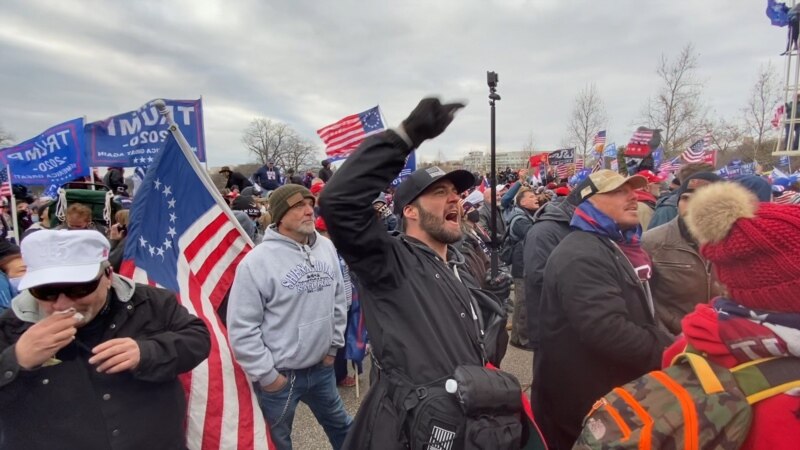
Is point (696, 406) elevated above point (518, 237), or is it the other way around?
point (696, 406)

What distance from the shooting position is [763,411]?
1.11 m

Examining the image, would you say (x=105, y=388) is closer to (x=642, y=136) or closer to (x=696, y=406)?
(x=696, y=406)

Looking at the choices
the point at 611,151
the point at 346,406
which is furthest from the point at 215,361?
the point at 611,151

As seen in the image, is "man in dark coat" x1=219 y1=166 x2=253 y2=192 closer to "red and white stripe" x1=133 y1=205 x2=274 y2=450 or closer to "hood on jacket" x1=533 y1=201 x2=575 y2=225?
"red and white stripe" x1=133 y1=205 x2=274 y2=450

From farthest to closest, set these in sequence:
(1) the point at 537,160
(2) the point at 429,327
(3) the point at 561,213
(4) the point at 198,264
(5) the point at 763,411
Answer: (1) the point at 537,160, (3) the point at 561,213, (4) the point at 198,264, (2) the point at 429,327, (5) the point at 763,411

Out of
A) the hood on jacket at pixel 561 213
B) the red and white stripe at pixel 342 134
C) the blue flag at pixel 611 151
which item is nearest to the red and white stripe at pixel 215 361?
the hood on jacket at pixel 561 213

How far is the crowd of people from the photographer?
1.19 m

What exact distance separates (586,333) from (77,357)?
2362mm

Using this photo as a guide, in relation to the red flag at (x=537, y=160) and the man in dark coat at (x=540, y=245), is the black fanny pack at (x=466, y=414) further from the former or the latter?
the red flag at (x=537, y=160)

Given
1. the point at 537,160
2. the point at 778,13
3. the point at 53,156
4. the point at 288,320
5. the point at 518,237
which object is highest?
the point at 778,13

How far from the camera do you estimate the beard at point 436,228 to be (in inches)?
81.4

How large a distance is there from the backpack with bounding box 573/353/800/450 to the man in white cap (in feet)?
5.96

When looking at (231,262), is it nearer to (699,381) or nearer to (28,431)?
(28,431)

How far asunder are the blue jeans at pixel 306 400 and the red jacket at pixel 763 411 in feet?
7.58
